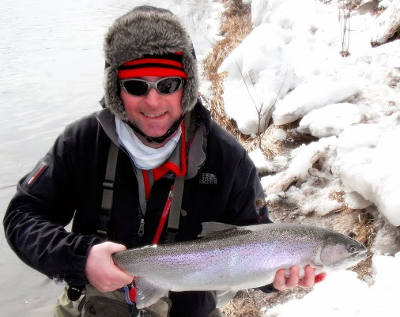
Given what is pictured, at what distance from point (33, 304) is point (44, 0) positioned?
19857mm

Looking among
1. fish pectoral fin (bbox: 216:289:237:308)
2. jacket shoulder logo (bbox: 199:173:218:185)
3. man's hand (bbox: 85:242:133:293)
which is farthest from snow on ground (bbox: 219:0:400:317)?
man's hand (bbox: 85:242:133:293)

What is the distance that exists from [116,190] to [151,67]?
69 cm

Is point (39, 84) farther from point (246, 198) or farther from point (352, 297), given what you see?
point (352, 297)

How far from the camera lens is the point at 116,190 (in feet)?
7.77

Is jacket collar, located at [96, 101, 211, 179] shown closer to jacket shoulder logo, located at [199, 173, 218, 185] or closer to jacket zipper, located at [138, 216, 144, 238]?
jacket shoulder logo, located at [199, 173, 218, 185]

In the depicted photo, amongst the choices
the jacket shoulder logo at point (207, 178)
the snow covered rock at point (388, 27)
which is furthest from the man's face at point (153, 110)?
the snow covered rock at point (388, 27)

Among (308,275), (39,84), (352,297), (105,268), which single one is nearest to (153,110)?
(105,268)

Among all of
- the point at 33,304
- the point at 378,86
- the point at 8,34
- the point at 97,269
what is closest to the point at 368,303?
the point at 97,269

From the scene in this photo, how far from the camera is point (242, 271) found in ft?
6.83

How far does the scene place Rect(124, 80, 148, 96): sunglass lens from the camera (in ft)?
7.34

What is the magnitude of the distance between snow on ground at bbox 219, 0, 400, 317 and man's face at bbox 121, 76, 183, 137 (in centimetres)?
156

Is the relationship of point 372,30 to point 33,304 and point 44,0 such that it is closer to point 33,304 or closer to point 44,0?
point 33,304

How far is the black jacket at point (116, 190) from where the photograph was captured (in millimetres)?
2270

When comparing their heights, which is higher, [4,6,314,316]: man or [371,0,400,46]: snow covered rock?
[371,0,400,46]: snow covered rock
